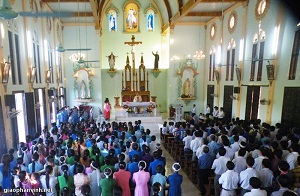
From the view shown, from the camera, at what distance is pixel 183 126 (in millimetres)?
8828

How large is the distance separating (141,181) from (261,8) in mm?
10034

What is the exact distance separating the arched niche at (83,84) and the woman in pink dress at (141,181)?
1302 centimetres

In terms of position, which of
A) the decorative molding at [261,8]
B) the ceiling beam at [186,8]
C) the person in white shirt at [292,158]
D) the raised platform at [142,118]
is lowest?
the raised platform at [142,118]

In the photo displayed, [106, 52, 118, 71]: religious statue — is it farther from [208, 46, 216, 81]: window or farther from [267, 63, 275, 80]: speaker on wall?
[267, 63, 275, 80]: speaker on wall

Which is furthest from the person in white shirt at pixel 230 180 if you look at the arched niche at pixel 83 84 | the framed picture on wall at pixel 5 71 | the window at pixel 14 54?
the arched niche at pixel 83 84

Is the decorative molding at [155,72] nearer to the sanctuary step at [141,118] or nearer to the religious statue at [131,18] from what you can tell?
the religious statue at [131,18]

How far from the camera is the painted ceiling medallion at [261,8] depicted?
9875mm

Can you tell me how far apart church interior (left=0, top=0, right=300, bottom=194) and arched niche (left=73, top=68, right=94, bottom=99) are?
0.25 ft

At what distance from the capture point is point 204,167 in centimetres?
571

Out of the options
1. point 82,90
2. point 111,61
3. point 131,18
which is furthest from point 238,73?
point 82,90

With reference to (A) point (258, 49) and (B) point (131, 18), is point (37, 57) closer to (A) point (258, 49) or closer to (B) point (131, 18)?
(B) point (131, 18)

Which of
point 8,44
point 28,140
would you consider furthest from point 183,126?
point 8,44

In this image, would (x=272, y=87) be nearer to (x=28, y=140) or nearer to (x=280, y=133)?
(x=280, y=133)

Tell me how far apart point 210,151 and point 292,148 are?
79.7 inches
